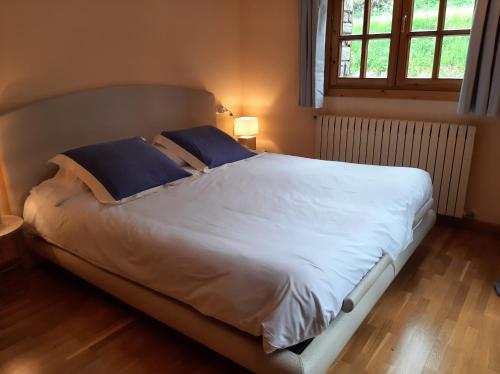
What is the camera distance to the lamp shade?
3.92 meters

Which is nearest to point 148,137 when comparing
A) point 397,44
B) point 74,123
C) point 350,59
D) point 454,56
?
point 74,123

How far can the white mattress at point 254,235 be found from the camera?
4.84 ft

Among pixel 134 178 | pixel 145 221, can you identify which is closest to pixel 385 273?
pixel 145 221

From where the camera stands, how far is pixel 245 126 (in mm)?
3930

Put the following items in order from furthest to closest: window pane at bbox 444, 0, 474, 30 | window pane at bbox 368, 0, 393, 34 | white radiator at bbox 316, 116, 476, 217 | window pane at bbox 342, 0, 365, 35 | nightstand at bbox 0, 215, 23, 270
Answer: window pane at bbox 342, 0, 365, 35
window pane at bbox 368, 0, 393, 34
white radiator at bbox 316, 116, 476, 217
window pane at bbox 444, 0, 474, 30
nightstand at bbox 0, 215, 23, 270

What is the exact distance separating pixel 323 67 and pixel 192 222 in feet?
7.51

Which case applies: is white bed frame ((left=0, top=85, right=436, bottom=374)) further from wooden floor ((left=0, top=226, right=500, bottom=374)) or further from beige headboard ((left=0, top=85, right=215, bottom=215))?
wooden floor ((left=0, top=226, right=500, bottom=374))

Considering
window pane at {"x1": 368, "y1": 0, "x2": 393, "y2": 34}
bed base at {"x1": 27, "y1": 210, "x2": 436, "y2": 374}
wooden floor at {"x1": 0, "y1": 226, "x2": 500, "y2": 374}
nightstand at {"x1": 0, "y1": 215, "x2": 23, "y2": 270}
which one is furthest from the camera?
window pane at {"x1": 368, "y1": 0, "x2": 393, "y2": 34}

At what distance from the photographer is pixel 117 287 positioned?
6.74 ft

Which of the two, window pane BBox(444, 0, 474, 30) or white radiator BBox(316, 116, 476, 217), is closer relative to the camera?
window pane BBox(444, 0, 474, 30)

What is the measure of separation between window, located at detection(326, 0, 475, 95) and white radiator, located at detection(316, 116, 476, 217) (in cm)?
32

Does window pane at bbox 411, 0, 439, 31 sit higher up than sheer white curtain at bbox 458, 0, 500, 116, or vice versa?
window pane at bbox 411, 0, 439, 31

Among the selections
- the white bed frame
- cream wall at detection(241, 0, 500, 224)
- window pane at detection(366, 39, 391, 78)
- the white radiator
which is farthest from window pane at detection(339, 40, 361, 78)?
the white bed frame

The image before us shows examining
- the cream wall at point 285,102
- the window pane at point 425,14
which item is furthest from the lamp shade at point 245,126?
the window pane at point 425,14
